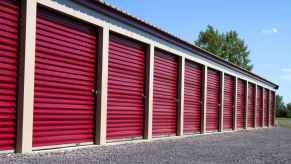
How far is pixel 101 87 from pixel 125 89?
1.74 metres

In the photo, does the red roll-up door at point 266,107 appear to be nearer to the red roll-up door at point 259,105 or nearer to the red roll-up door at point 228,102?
the red roll-up door at point 259,105

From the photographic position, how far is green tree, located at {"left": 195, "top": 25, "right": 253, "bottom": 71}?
228ft

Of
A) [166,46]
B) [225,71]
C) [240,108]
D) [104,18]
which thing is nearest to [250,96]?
[240,108]

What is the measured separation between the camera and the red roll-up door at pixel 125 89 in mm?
12570

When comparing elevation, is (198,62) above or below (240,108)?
above

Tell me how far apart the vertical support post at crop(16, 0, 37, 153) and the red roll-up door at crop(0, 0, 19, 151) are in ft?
0.32

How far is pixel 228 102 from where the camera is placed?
24.9m

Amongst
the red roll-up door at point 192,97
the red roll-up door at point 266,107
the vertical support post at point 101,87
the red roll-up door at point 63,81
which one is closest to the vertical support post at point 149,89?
the vertical support post at point 101,87

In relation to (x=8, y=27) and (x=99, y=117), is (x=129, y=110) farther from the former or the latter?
(x=8, y=27)

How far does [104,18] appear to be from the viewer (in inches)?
467

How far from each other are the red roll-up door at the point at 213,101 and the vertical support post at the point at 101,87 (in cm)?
1007

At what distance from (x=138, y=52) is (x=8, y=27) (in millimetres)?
5858

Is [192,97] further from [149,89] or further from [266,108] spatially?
[266,108]

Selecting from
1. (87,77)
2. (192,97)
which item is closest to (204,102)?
(192,97)
